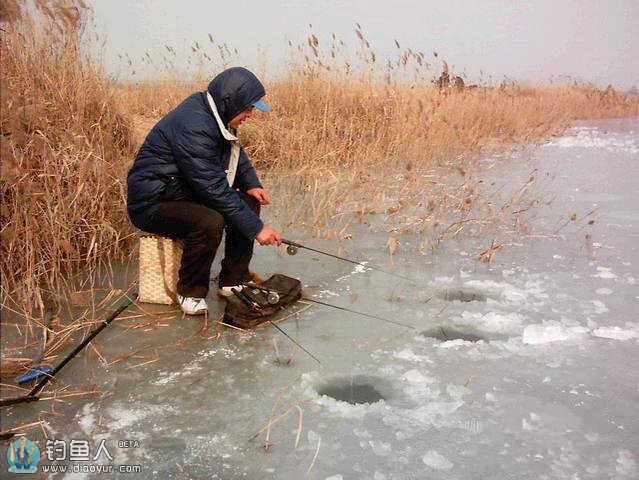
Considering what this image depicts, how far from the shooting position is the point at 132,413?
2.01 meters

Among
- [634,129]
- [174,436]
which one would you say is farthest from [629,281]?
[634,129]

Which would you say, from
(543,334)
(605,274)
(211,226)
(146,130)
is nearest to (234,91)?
(211,226)

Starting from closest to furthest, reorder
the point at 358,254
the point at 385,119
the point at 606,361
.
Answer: the point at 606,361
the point at 358,254
the point at 385,119

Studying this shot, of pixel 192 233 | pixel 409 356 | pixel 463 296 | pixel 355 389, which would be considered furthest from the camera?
pixel 463 296

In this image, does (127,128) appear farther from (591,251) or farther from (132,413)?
(591,251)

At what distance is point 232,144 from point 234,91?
34 centimetres

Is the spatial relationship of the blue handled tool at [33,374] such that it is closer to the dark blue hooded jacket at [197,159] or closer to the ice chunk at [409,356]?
the dark blue hooded jacket at [197,159]

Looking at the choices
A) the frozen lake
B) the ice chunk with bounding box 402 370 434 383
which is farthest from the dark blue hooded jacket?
the ice chunk with bounding box 402 370 434 383

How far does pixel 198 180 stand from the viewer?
270 cm

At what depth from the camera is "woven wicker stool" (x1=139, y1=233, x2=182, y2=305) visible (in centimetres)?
296

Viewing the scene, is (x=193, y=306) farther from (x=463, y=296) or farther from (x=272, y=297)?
(x=463, y=296)

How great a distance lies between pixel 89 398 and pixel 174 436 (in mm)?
449

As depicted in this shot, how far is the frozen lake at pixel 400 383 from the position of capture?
1767mm

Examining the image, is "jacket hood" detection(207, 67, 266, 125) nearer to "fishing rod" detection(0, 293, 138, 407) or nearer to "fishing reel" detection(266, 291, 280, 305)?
"fishing reel" detection(266, 291, 280, 305)
